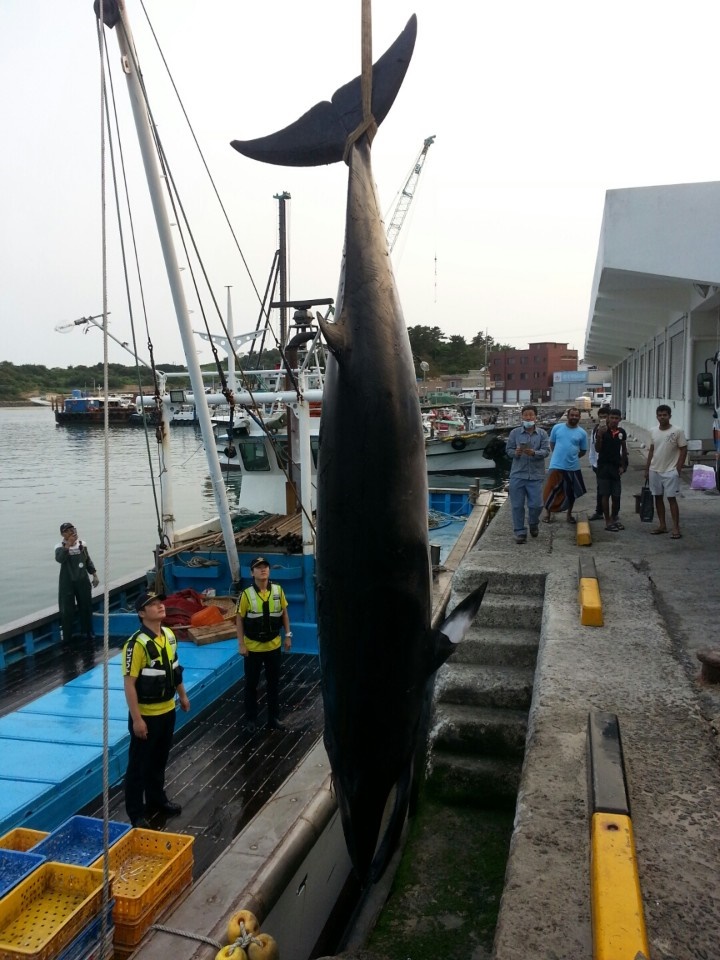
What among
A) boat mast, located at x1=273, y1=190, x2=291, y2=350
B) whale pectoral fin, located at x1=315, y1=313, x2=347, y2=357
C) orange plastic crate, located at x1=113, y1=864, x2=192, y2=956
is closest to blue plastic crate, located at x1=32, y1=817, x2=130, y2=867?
orange plastic crate, located at x1=113, y1=864, x2=192, y2=956

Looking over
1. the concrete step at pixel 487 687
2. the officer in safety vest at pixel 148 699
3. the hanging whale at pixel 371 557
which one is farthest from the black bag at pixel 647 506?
the hanging whale at pixel 371 557

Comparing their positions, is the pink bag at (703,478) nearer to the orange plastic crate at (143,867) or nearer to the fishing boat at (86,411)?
the orange plastic crate at (143,867)

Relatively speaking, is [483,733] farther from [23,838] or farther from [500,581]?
[23,838]

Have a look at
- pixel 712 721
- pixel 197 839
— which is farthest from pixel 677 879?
pixel 197 839

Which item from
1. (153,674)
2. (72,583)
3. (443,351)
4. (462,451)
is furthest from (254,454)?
(443,351)

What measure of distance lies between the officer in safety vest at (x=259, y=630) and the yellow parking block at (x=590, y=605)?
270 centimetres

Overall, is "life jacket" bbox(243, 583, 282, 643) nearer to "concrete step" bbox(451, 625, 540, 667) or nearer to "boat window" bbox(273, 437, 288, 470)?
"concrete step" bbox(451, 625, 540, 667)

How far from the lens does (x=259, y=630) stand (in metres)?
6.42

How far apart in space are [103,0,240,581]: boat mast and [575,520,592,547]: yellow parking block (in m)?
4.59

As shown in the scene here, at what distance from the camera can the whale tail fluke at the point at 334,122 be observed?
272 centimetres

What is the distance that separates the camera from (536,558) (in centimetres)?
714

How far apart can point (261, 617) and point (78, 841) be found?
8.30 ft

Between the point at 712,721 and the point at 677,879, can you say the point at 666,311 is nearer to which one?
the point at 712,721

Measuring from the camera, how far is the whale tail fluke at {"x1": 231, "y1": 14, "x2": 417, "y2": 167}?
2.72 meters
